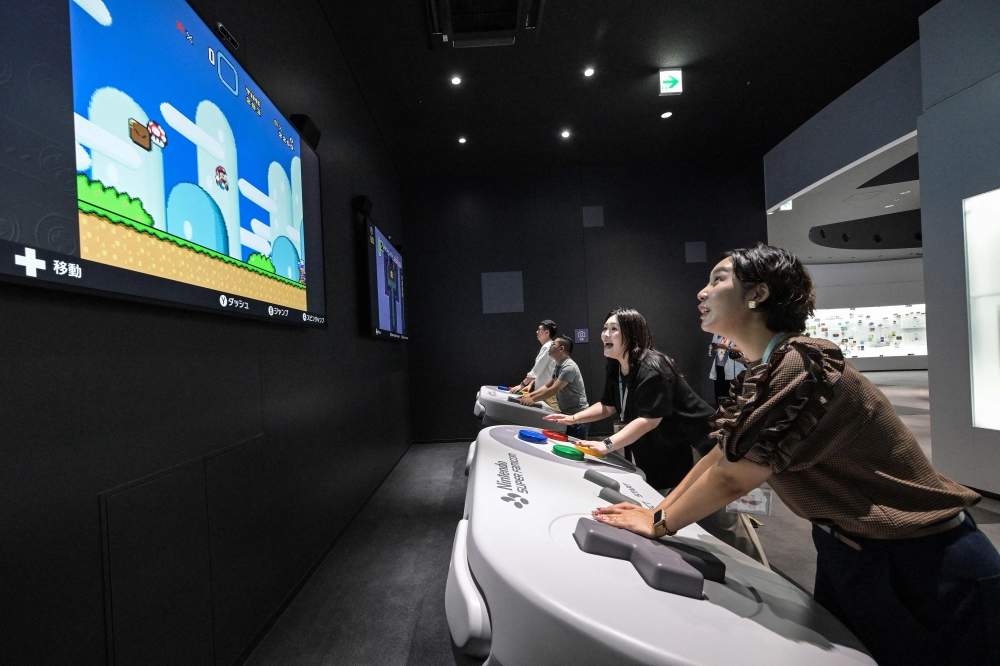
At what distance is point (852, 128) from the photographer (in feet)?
13.0

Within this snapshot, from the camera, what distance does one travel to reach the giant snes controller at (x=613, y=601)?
54cm

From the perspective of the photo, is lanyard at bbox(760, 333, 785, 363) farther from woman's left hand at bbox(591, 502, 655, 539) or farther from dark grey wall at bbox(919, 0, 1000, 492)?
dark grey wall at bbox(919, 0, 1000, 492)

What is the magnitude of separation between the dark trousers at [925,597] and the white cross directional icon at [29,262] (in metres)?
1.60

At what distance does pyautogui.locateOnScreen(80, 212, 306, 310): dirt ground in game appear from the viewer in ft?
3.15

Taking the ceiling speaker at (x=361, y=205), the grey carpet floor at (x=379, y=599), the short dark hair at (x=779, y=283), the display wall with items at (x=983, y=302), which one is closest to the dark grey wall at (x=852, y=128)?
the display wall with items at (x=983, y=302)

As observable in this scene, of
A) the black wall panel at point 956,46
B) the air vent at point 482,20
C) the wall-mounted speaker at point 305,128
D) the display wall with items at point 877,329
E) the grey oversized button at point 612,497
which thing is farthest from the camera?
the display wall with items at point 877,329

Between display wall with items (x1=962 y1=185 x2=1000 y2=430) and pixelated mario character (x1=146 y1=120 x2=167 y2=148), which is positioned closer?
pixelated mario character (x1=146 y1=120 x2=167 y2=148)

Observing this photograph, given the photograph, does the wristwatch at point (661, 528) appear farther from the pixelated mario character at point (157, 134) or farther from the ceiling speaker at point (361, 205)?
the ceiling speaker at point (361, 205)

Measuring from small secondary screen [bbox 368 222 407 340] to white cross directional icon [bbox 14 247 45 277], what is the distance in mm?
2395

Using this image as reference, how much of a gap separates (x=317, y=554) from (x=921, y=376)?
46.4 ft

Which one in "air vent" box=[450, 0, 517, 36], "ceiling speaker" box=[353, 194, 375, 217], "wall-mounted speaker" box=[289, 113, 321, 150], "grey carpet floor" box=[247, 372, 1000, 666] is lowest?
"grey carpet floor" box=[247, 372, 1000, 666]

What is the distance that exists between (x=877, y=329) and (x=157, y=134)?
15112 millimetres

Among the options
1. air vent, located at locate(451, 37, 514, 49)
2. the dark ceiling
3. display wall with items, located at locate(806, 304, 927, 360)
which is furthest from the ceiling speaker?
display wall with items, located at locate(806, 304, 927, 360)

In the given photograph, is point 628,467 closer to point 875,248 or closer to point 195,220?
point 195,220
